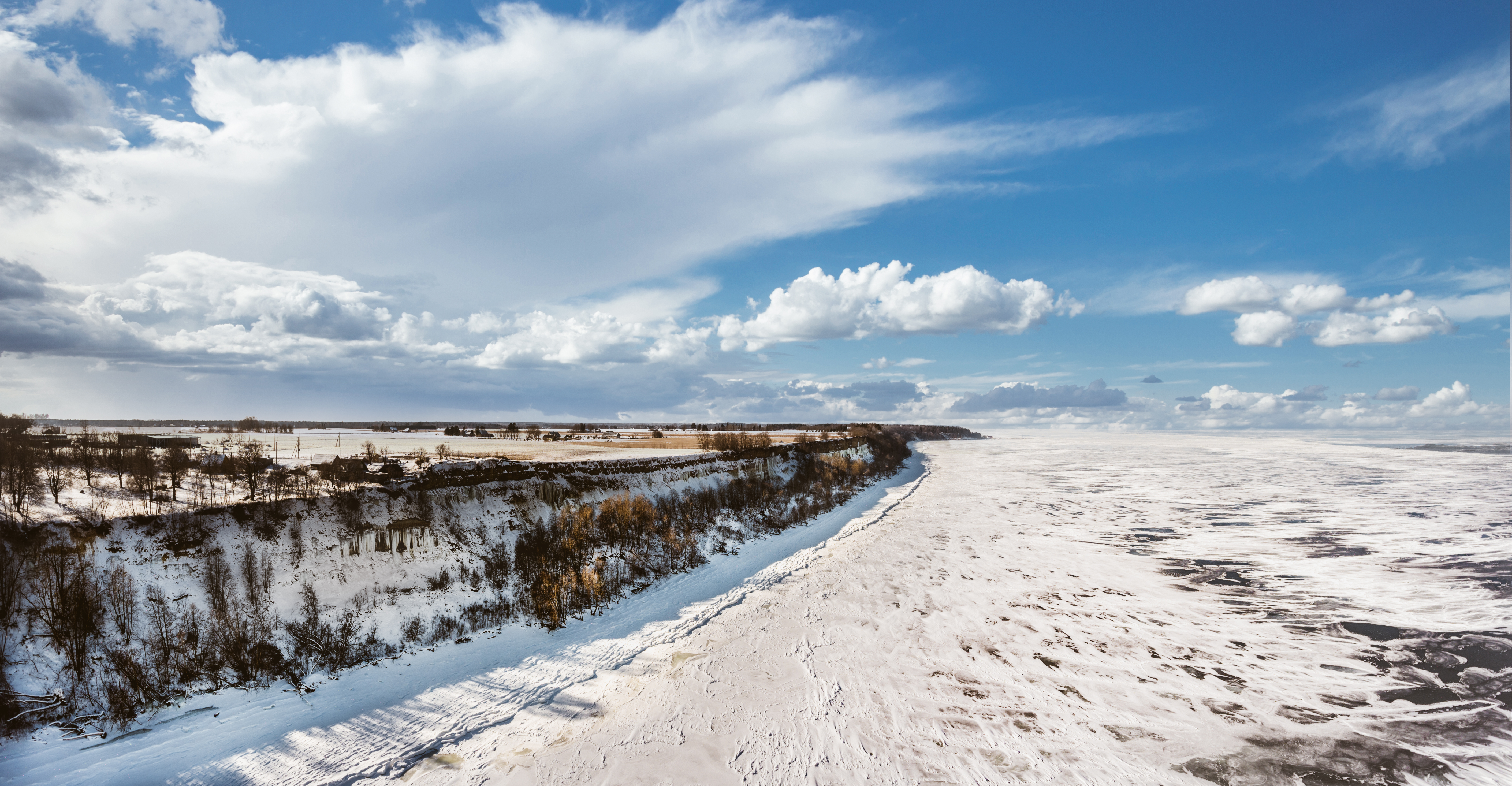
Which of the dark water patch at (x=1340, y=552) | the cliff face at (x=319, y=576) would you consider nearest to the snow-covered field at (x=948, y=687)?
the dark water patch at (x=1340, y=552)

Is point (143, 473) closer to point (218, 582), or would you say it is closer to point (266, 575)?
point (218, 582)

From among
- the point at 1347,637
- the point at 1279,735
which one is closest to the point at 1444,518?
the point at 1347,637

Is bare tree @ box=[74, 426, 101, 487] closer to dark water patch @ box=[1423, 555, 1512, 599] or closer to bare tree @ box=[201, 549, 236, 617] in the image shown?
bare tree @ box=[201, 549, 236, 617]

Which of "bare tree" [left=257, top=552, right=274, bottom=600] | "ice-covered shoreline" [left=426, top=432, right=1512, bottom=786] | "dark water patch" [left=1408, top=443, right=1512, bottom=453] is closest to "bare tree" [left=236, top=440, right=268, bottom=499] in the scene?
"bare tree" [left=257, top=552, right=274, bottom=600]

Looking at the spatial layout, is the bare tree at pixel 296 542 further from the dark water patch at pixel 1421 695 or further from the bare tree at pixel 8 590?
the dark water patch at pixel 1421 695

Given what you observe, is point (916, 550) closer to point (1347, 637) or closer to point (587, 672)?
point (1347, 637)

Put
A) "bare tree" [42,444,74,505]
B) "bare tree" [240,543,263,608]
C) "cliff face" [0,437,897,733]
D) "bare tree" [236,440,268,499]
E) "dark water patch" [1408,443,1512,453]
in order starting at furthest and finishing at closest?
"dark water patch" [1408,443,1512,453]
"bare tree" [236,440,268,499]
"bare tree" [42,444,74,505]
"bare tree" [240,543,263,608]
"cliff face" [0,437,897,733]

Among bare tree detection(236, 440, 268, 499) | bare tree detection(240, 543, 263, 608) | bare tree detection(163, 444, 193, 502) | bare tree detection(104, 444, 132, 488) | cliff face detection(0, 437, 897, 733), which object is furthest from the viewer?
bare tree detection(104, 444, 132, 488)
